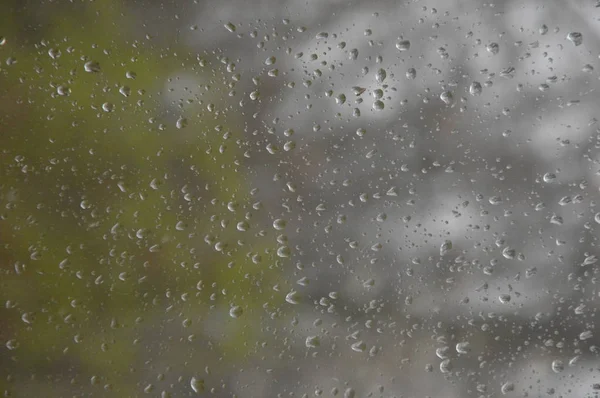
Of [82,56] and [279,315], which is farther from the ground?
[82,56]

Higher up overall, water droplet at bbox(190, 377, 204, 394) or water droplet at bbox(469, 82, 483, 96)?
water droplet at bbox(469, 82, 483, 96)

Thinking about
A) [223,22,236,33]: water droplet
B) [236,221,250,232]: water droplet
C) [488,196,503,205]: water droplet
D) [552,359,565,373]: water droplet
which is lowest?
[552,359,565,373]: water droplet

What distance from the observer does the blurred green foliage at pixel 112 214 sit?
0.82 m

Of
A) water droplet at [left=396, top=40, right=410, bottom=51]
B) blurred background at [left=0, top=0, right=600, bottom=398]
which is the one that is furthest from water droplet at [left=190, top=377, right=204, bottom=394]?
water droplet at [left=396, top=40, right=410, bottom=51]

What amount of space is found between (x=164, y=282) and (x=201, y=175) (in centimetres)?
17

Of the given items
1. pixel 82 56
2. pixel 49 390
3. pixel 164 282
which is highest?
pixel 82 56

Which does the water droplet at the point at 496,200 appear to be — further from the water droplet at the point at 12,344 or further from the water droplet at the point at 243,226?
the water droplet at the point at 12,344

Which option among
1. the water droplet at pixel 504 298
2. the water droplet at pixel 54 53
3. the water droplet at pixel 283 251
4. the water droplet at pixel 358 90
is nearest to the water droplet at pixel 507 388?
the water droplet at pixel 504 298

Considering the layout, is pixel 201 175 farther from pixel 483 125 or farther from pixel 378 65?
pixel 483 125

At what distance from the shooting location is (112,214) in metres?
0.84

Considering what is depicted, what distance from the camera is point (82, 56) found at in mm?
835

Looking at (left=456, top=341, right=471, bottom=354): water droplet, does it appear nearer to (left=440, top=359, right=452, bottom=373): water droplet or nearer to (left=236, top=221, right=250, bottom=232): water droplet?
(left=440, top=359, right=452, bottom=373): water droplet

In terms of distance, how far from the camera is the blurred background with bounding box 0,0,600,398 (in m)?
0.78

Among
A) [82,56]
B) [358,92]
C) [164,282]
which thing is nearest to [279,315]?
[164,282]
